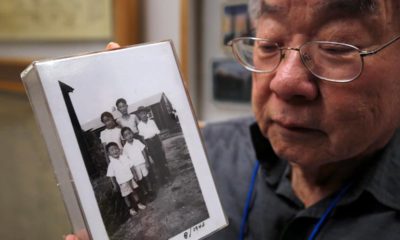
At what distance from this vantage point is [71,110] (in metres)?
0.42

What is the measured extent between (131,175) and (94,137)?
0.20 ft

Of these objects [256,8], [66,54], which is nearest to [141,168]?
[256,8]

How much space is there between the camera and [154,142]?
1.57 feet

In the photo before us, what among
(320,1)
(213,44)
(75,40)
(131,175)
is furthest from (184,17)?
(131,175)

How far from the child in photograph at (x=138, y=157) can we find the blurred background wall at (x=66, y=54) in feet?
1.23

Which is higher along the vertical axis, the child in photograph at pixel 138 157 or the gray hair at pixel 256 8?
the gray hair at pixel 256 8

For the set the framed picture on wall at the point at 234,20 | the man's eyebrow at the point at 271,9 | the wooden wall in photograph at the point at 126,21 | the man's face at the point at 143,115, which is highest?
the wooden wall in photograph at the point at 126,21

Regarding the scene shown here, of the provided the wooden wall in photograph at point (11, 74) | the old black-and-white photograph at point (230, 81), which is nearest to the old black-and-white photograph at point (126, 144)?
the old black-and-white photograph at point (230, 81)

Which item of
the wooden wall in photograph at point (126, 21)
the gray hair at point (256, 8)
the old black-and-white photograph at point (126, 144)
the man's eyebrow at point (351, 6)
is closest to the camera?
the old black-and-white photograph at point (126, 144)

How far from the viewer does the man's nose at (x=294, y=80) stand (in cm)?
55

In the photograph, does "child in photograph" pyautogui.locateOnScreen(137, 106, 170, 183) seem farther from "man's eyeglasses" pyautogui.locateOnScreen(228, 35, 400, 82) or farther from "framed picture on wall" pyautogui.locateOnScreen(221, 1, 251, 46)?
"framed picture on wall" pyautogui.locateOnScreen(221, 1, 251, 46)

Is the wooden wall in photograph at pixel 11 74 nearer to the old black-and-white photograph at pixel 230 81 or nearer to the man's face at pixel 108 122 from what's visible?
the old black-and-white photograph at pixel 230 81

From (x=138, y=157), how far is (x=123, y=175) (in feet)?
0.09

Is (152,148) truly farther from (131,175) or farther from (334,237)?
(334,237)
